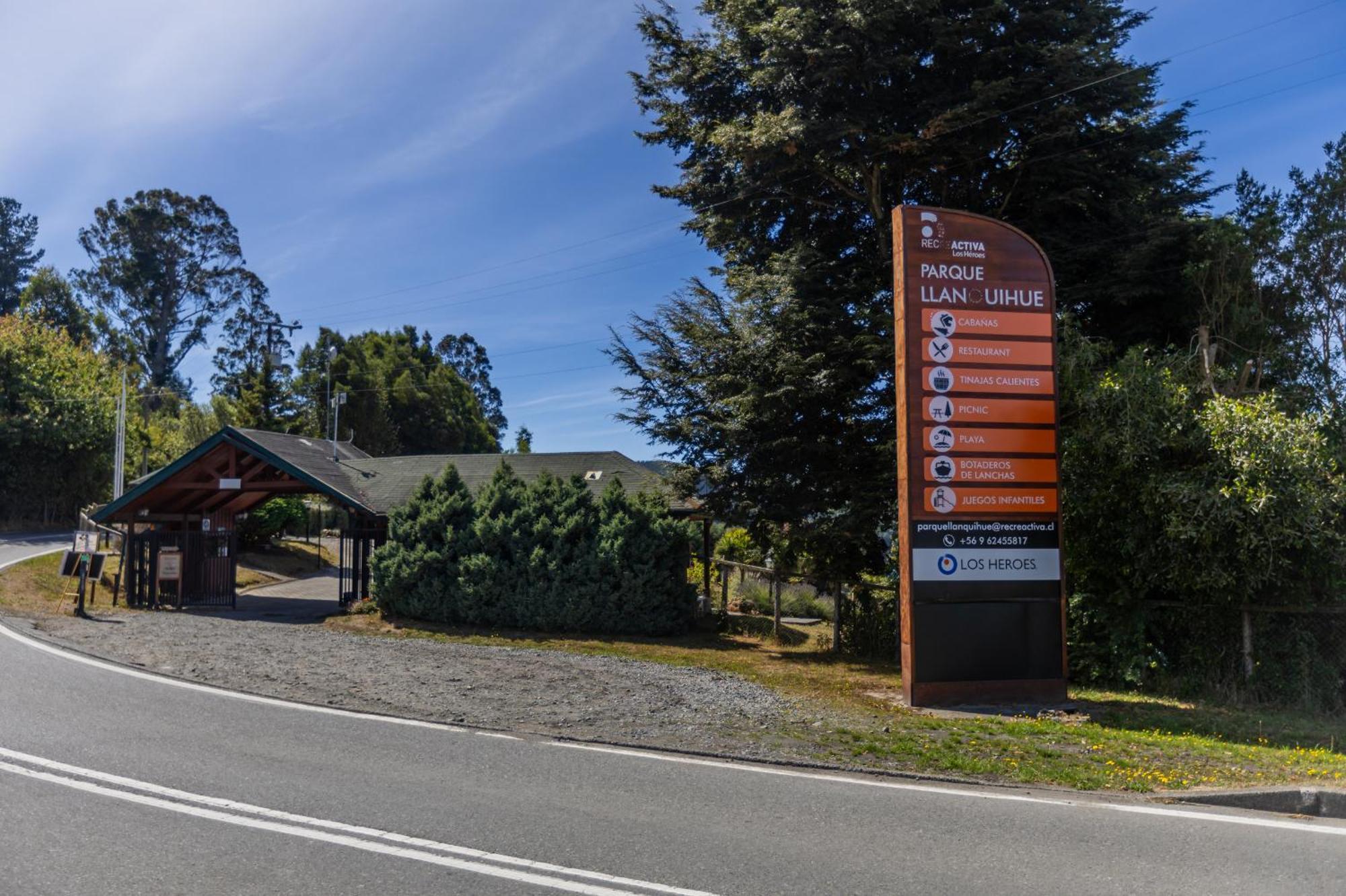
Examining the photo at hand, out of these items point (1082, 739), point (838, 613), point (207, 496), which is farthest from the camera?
point (207, 496)

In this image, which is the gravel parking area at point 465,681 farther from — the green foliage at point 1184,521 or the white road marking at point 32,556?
the white road marking at point 32,556

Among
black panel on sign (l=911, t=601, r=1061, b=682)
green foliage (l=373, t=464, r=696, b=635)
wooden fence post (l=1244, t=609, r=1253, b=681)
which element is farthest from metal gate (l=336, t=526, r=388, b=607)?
wooden fence post (l=1244, t=609, r=1253, b=681)

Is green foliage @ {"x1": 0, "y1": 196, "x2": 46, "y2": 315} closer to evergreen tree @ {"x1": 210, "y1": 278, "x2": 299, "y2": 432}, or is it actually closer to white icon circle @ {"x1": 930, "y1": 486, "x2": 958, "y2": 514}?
evergreen tree @ {"x1": 210, "y1": 278, "x2": 299, "y2": 432}

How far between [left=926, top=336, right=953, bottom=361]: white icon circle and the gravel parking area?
15.5 ft

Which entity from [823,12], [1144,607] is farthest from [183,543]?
[1144,607]

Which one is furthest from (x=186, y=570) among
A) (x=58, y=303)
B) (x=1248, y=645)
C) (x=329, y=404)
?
(x=58, y=303)

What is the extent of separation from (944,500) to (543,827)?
23.8 feet

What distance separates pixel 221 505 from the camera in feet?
80.9

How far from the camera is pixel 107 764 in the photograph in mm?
7234

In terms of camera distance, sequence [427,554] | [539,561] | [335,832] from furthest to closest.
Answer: [427,554], [539,561], [335,832]

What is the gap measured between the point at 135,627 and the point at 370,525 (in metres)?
6.22

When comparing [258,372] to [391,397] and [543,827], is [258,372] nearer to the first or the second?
[391,397]

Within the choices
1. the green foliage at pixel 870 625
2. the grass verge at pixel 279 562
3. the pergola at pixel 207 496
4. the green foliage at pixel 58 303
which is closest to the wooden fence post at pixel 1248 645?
the green foliage at pixel 870 625

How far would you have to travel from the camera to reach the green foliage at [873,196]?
16438 mm
